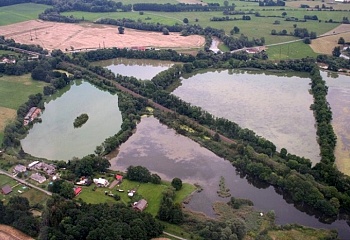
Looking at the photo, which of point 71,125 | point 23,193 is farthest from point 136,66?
point 23,193

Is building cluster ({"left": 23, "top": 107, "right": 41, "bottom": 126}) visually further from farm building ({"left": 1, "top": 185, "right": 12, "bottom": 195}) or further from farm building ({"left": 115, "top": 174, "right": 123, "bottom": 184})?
farm building ({"left": 115, "top": 174, "right": 123, "bottom": 184})

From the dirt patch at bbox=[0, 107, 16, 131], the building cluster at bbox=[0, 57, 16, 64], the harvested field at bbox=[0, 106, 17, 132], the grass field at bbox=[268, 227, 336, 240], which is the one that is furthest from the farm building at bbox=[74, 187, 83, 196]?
the building cluster at bbox=[0, 57, 16, 64]

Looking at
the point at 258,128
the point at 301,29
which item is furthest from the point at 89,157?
the point at 301,29

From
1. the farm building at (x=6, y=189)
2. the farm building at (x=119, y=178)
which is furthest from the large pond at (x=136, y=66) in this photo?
the farm building at (x=6, y=189)

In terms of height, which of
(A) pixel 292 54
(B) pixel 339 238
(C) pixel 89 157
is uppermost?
(A) pixel 292 54

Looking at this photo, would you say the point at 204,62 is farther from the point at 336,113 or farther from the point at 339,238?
the point at 339,238

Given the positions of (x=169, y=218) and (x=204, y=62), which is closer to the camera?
(x=169, y=218)

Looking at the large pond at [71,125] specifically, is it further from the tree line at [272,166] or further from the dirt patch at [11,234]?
the dirt patch at [11,234]
